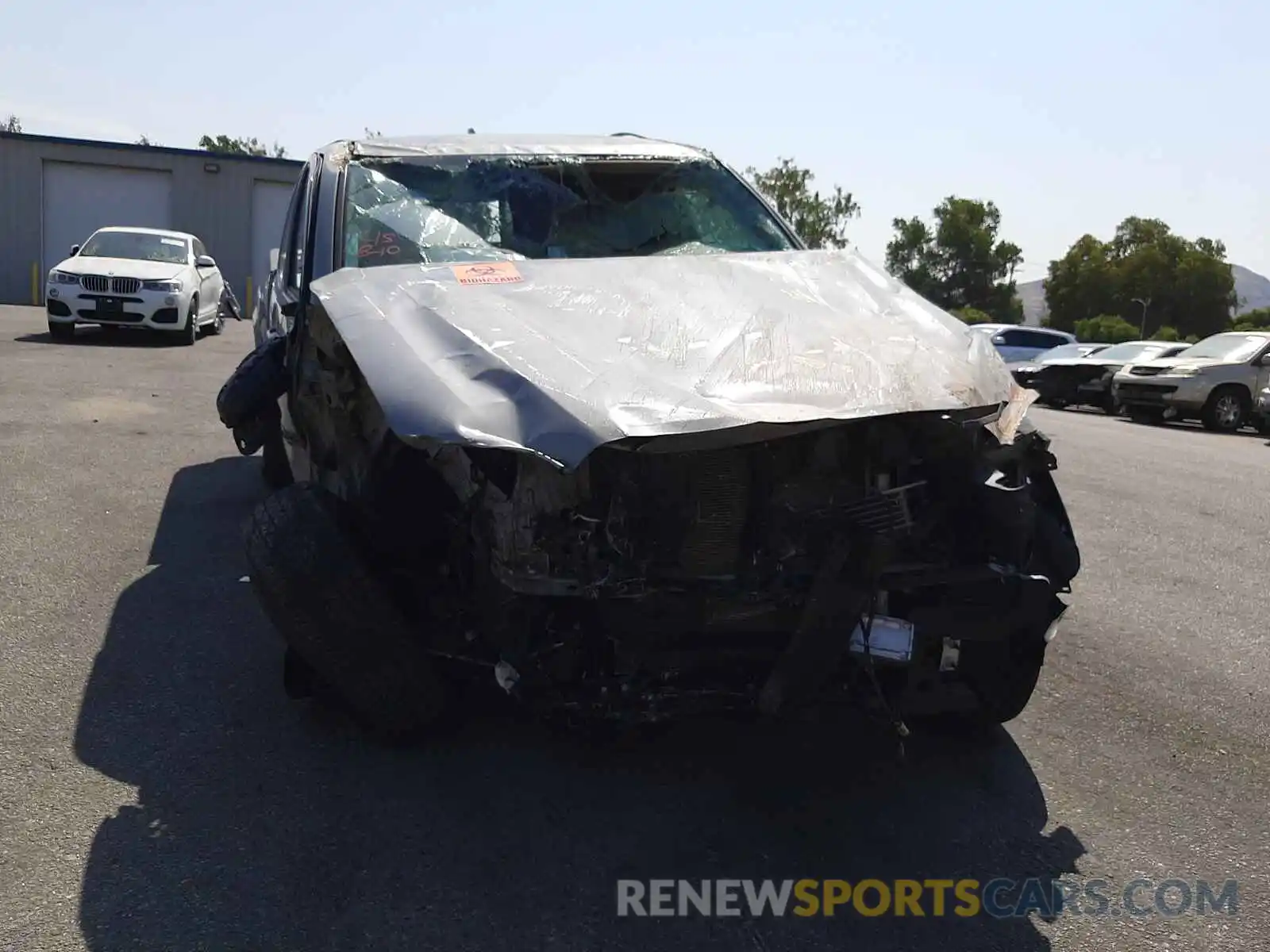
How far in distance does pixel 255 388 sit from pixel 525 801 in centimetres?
206

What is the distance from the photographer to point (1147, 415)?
19562 mm

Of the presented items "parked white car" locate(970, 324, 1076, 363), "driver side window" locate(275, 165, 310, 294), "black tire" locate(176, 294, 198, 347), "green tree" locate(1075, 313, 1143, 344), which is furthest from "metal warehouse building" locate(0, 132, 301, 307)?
"green tree" locate(1075, 313, 1143, 344)

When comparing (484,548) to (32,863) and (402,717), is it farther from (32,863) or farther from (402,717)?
(32,863)

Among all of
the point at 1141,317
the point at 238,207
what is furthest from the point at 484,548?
the point at 1141,317

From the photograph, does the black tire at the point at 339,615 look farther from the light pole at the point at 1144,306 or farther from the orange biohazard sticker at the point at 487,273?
the light pole at the point at 1144,306

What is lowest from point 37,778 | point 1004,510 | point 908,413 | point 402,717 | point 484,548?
point 37,778

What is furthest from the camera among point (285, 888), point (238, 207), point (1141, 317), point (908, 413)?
point (1141, 317)

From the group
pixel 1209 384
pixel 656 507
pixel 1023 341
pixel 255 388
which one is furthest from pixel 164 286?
pixel 1023 341

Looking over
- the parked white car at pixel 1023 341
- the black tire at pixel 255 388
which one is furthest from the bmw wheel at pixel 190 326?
the parked white car at pixel 1023 341

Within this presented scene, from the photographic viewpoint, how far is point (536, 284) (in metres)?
4.14

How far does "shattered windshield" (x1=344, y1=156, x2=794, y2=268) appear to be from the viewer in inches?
190

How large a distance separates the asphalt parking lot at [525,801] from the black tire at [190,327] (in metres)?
11.7

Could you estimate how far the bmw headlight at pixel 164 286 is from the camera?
16266 mm

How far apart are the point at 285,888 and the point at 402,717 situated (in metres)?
0.78
